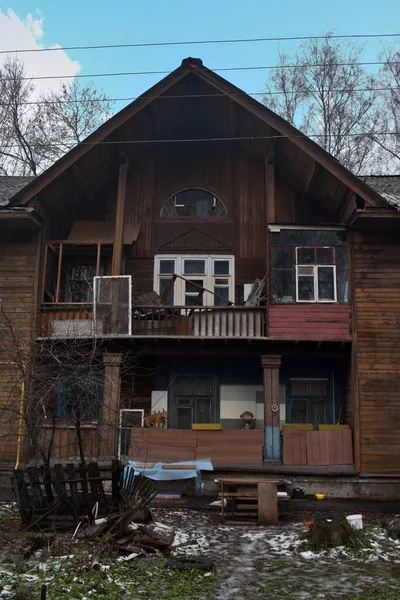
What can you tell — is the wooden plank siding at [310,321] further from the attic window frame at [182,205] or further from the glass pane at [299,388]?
the attic window frame at [182,205]

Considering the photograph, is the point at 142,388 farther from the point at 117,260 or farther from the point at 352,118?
the point at 352,118

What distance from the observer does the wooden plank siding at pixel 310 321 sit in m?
15.9

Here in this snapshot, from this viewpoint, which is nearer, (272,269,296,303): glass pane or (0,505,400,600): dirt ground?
(0,505,400,600): dirt ground

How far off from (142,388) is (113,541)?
8.76 m

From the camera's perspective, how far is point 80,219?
18.9 metres

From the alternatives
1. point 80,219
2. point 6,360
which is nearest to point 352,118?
point 80,219

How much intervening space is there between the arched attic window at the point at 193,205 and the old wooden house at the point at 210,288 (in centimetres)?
7

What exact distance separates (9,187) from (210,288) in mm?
7543

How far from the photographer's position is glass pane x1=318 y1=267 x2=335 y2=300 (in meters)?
16.1

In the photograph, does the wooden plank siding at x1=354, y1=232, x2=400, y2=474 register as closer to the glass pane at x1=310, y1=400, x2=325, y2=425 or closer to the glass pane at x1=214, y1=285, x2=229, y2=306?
the glass pane at x1=310, y1=400, x2=325, y2=425

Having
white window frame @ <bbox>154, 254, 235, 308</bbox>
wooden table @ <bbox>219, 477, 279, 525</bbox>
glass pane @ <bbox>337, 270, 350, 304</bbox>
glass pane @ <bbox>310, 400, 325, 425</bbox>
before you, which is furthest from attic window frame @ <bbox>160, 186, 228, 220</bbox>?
wooden table @ <bbox>219, 477, 279, 525</bbox>

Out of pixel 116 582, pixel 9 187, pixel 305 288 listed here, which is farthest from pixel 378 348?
pixel 9 187

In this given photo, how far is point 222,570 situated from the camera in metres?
8.82

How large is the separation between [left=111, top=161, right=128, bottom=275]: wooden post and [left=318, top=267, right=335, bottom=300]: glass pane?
226 inches
